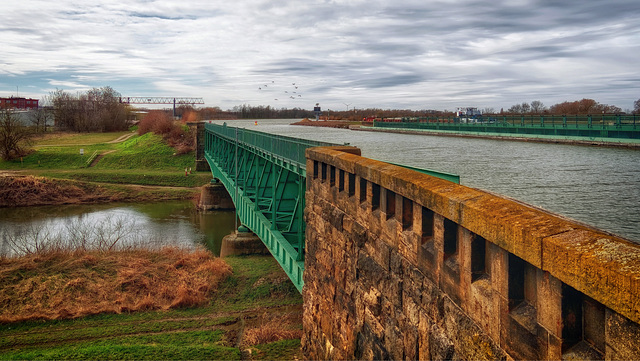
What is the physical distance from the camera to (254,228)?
25.8 m

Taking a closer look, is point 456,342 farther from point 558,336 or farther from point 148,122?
point 148,122

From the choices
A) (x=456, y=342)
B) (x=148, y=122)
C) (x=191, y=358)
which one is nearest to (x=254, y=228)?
(x=191, y=358)

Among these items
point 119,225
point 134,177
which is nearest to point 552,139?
point 119,225

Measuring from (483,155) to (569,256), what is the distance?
10.4m

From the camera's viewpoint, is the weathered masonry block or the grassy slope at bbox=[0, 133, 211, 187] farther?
the grassy slope at bbox=[0, 133, 211, 187]

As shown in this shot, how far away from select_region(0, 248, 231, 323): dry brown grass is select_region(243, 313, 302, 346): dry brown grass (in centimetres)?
448

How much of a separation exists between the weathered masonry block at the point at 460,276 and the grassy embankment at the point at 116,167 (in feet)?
170

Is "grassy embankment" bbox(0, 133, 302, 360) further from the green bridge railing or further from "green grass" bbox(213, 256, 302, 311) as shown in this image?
the green bridge railing

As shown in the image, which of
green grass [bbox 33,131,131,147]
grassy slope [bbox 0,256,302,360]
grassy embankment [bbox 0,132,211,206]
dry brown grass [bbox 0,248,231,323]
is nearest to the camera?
grassy slope [bbox 0,256,302,360]

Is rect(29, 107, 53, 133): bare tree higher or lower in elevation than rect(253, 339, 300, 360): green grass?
higher

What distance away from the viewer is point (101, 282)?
25.5 meters

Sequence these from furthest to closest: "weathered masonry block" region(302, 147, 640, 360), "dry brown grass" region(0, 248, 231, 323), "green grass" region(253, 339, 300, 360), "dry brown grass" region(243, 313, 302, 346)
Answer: "dry brown grass" region(0, 248, 231, 323), "dry brown grass" region(243, 313, 302, 346), "green grass" region(253, 339, 300, 360), "weathered masonry block" region(302, 147, 640, 360)

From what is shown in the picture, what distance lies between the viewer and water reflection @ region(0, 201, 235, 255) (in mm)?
36438

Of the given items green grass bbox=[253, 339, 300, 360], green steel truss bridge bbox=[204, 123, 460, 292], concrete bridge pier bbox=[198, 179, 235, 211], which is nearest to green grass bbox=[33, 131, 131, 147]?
concrete bridge pier bbox=[198, 179, 235, 211]
